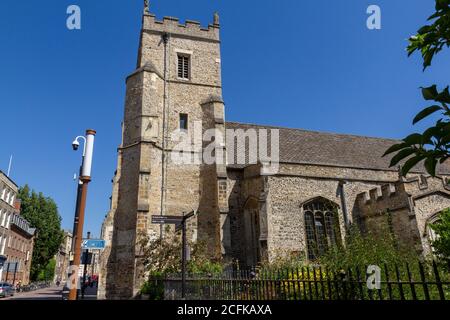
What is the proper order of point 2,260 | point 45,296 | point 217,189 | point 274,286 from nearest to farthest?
1. point 274,286
2. point 217,189
3. point 45,296
4. point 2,260

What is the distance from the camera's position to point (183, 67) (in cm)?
2200

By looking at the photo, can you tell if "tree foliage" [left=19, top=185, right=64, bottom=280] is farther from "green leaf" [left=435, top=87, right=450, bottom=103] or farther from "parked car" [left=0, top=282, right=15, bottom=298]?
"green leaf" [left=435, top=87, right=450, bottom=103]

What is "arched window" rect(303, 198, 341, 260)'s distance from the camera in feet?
58.6

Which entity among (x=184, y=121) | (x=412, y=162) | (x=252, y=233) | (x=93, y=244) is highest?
(x=184, y=121)

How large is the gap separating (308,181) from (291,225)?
118 inches

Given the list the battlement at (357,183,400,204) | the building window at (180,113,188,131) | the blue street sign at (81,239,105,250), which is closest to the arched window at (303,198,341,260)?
the battlement at (357,183,400,204)

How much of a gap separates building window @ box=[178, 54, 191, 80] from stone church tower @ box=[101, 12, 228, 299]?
0.22 feet

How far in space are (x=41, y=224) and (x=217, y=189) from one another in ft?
124

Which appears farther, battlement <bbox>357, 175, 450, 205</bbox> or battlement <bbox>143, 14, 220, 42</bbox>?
battlement <bbox>143, 14, 220, 42</bbox>

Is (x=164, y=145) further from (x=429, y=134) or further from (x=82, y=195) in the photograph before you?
(x=429, y=134)

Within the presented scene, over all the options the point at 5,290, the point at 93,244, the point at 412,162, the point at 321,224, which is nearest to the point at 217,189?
the point at 321,224

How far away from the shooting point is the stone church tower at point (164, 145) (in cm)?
1627

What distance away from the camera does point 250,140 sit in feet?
73.2
